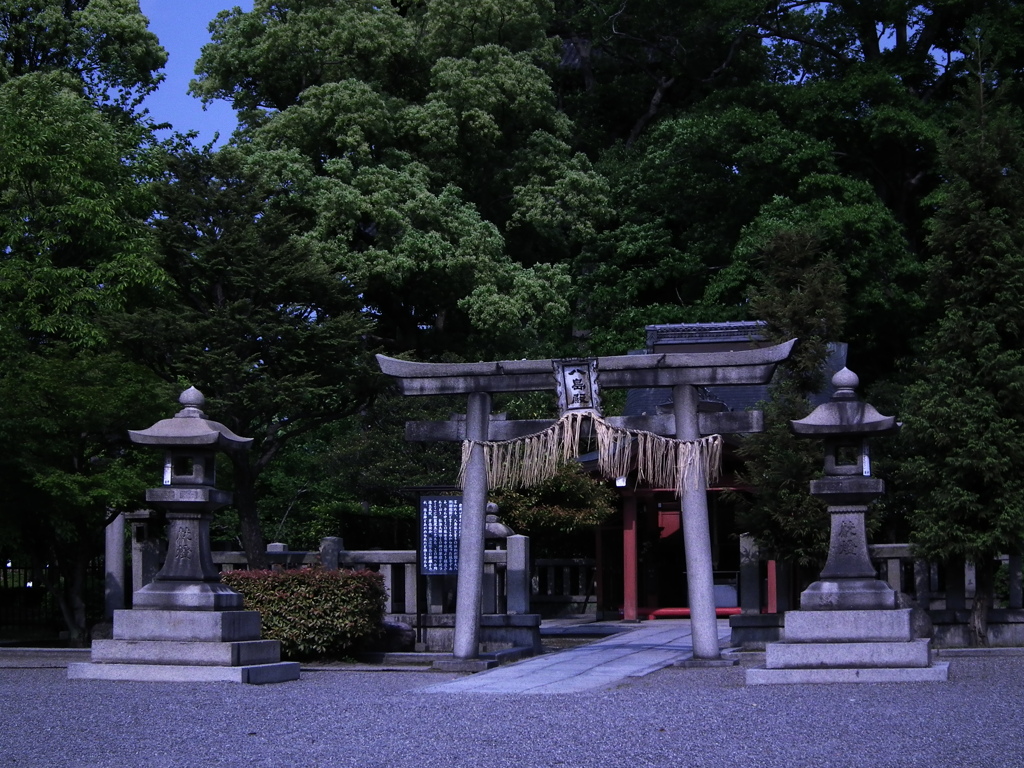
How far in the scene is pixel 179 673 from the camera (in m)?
11.9

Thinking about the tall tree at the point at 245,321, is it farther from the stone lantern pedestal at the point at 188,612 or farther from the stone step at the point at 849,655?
the stone step at the point at 849,655

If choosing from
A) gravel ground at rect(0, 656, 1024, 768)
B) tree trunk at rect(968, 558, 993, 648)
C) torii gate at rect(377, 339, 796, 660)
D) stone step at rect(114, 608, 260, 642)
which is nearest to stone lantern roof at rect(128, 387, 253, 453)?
stone step at rect(114, 608, 260, 642)

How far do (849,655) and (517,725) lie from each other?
426 cm

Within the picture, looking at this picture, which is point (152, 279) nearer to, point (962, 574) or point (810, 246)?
point (810, 246)

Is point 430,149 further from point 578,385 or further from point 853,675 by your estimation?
point 853,675

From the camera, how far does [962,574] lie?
1625 cm

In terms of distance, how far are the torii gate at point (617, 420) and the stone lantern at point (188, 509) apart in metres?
2.45

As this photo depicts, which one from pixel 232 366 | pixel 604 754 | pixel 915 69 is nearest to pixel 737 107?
pixel 915 69

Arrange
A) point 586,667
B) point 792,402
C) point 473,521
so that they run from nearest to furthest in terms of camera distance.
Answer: point 586,667, point 473,521, point 792,402

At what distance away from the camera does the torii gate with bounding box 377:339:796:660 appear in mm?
13719

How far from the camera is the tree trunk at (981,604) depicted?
51.5 ft

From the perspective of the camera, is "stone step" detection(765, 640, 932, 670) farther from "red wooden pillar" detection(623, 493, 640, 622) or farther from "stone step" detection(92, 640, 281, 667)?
"red wooden pillar" detection(623, 493, 640, 622)

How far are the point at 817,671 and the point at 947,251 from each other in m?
7.52

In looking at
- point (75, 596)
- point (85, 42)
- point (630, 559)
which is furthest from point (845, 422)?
point (85, 42)
